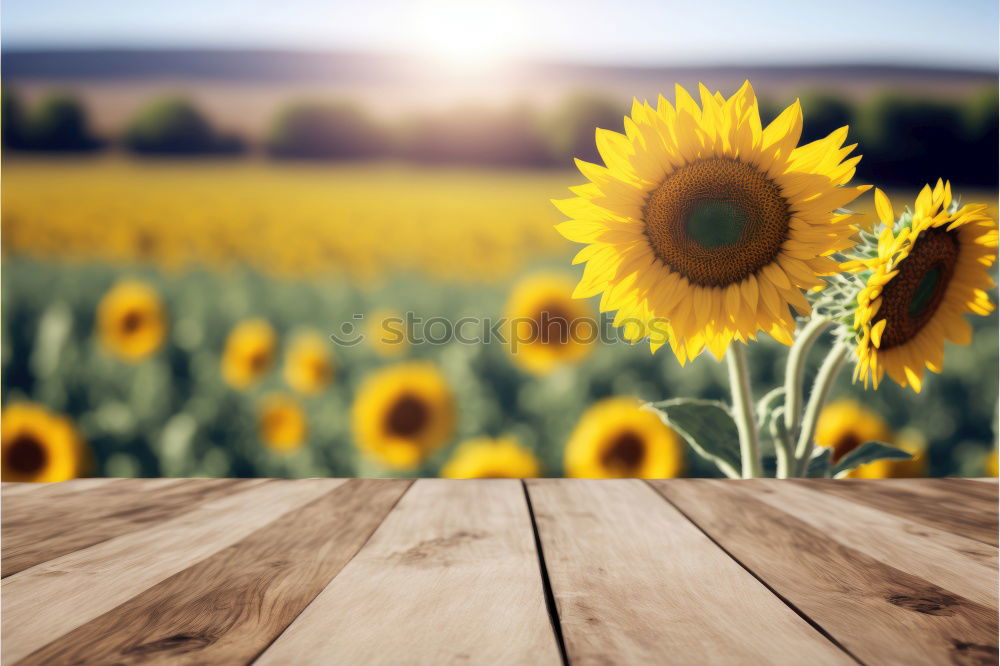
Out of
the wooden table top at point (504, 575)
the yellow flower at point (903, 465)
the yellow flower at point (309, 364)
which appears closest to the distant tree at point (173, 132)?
the yellow flower at point (309, 364)

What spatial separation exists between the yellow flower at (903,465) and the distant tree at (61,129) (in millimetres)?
1652

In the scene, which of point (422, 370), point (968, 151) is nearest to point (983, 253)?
point (968, 151)

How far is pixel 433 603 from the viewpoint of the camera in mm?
689

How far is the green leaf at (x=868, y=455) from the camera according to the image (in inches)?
38.5

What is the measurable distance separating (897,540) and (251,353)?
126 cm

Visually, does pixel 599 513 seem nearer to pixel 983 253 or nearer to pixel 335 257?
pixel 983 253

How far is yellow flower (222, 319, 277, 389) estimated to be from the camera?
167cm

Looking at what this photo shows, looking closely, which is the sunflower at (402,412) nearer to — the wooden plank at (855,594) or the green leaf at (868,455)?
the wooden plank at (855,594)

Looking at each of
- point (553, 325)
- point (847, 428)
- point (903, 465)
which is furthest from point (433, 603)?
point (903, 465)

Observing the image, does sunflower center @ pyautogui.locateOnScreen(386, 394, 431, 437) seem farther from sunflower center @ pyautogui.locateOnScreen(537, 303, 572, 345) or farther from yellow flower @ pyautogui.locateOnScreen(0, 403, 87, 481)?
yellow flower @ pyautogui.locateOnScreen(0, 403, 87, 481)

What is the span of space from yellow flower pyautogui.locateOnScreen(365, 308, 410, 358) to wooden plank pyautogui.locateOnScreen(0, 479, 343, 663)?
20.4 inches

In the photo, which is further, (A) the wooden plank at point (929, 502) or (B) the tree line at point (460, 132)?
(B) the tree line at point (460, 132)

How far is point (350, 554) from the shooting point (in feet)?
2.77

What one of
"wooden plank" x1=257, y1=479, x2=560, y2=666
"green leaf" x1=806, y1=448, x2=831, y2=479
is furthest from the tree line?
"wooden plank" x1=257, y1=479, x2=560, y2=666
